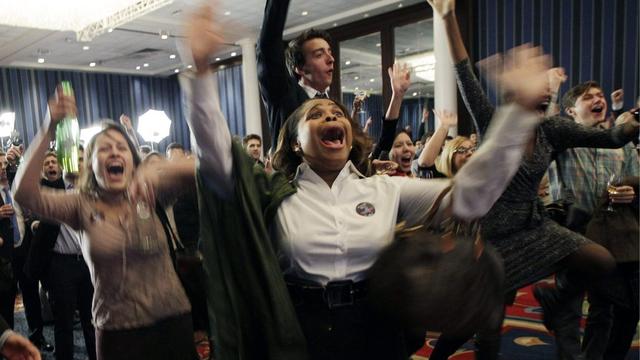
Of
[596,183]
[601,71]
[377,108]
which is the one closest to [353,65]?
[377,108]

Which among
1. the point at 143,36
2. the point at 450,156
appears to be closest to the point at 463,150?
the point at 450,156

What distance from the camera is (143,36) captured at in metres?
9.12

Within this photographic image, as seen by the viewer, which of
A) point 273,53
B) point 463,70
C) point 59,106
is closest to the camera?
point 59,106

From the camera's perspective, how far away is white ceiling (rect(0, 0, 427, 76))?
7.87 meters

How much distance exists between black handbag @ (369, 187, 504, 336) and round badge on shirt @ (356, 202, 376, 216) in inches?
5.4

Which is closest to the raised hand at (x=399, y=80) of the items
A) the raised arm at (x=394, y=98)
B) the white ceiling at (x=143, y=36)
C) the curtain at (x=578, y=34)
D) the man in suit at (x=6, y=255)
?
the raised arm at (x=394, y=98)

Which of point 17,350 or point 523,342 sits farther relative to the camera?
point 523,342

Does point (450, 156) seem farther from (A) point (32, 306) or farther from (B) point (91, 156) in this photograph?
(A) point (32, 306)

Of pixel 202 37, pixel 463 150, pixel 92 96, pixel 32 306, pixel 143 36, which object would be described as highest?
pixel 143 36

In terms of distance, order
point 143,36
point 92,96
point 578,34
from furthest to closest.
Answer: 1. point 92,96
2. point 143,36
3. point 578,34

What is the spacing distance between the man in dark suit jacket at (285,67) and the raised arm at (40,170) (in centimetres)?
65

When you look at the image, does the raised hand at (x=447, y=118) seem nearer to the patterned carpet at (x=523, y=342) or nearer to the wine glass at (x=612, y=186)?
the wine glass at (x=612, y=186)

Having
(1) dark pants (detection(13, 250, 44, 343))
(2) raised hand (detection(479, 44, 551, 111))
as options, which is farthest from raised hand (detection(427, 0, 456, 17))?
(1) dark pants (detection(13, 250, 44, 343))

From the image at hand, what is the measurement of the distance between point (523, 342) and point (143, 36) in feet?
27.7
